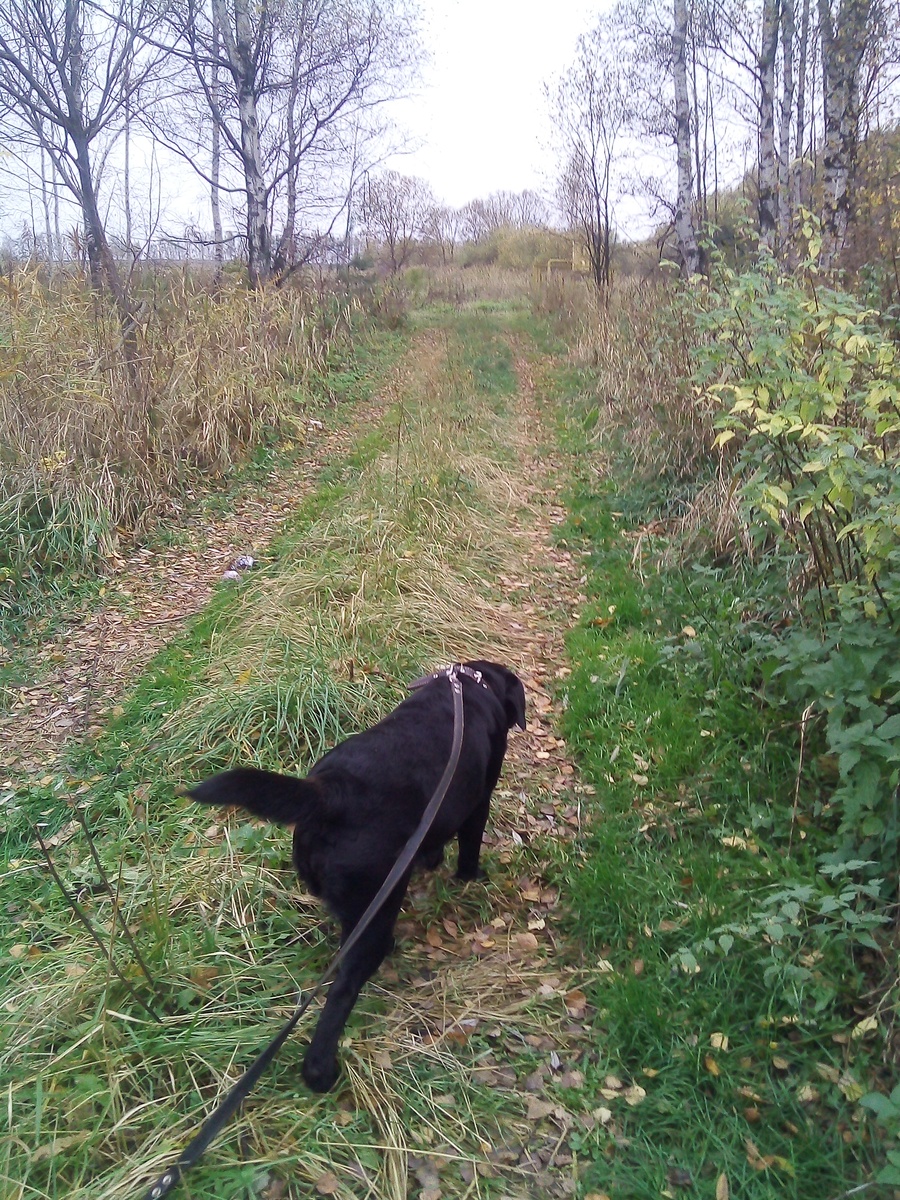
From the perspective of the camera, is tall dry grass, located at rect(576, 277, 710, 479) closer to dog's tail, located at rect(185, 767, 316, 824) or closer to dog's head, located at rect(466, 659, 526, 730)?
dog's head, located at rect(466, 659, 526, 730)

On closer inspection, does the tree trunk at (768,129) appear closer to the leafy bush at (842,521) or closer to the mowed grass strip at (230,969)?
the leafy bush at (842,521)

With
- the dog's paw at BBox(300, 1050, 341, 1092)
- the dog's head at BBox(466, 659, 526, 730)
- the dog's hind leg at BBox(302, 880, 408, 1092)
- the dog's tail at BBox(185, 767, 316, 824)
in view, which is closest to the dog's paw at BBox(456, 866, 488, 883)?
the dog's head at BBox(466, 659, 526, 730)

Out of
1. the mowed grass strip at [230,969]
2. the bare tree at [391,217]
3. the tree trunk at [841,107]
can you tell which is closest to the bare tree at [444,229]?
the bare tree at [391,217]

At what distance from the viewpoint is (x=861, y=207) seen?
7012 mm

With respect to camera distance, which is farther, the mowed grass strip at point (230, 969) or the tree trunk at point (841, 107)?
the tree trunk at point (841, 107)

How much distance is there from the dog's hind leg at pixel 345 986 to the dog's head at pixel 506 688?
1.08m

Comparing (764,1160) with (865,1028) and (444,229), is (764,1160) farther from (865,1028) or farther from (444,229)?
(444,229)

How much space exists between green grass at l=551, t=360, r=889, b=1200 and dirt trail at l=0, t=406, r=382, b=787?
274 cm

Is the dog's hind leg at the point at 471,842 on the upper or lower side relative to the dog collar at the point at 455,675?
lower

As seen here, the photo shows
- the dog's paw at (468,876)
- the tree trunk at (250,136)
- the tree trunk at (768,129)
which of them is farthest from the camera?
the tree trunk at (250,136)

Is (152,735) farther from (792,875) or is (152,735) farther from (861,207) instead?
(861,207)

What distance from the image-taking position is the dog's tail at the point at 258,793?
2.11 m

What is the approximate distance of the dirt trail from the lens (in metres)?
4.38

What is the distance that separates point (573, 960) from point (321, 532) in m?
4.00
